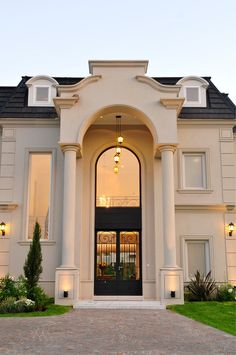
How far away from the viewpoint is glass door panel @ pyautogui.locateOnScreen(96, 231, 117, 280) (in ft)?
49.0

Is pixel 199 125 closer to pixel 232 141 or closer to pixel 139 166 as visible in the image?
pixel 232 141

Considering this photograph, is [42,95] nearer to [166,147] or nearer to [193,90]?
[166,147]

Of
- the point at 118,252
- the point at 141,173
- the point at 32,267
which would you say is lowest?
the point at 32,267

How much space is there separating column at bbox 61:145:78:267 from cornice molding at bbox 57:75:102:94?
2078 millimetres

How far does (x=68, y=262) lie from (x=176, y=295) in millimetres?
3616

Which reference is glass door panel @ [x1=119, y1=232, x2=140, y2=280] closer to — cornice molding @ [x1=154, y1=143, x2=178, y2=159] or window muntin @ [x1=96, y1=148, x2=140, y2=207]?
window muntin @ [x1=96, y1=148, x2=140, y2=207]

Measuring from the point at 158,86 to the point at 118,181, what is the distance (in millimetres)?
3899

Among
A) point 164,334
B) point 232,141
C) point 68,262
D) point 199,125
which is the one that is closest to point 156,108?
point 199,125

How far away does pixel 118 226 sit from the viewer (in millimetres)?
15250

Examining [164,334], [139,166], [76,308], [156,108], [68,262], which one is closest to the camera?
[164,334]

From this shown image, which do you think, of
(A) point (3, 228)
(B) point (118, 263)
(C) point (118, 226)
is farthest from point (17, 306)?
(C) point (118, 226)

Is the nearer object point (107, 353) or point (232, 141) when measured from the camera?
point (107, 353)

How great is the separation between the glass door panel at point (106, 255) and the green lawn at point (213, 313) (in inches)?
124

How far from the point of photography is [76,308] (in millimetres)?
12367
